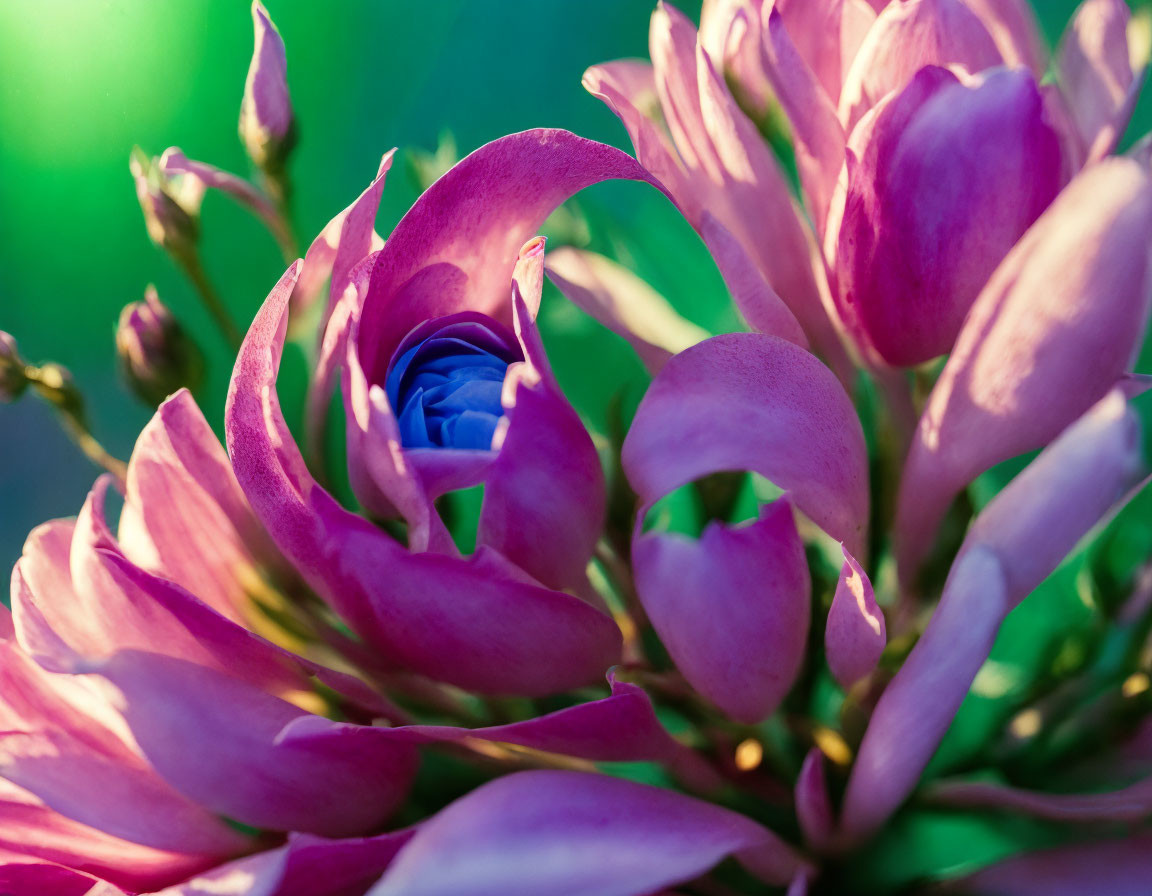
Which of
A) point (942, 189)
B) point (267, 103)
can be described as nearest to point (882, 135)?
point (942, 189)

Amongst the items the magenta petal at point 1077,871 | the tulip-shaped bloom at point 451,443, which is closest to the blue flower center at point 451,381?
the tulip-shaped bloom at point 451,443

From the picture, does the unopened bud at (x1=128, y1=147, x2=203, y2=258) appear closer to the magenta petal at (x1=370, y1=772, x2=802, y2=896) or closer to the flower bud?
the flower bud

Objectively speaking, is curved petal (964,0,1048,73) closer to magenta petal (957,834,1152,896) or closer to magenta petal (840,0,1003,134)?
magenta petal (840,0,1003,134)

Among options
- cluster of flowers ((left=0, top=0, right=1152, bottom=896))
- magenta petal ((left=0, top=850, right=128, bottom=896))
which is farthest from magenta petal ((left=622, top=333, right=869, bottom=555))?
magenta petal ((left=0, top=850, right=128, bottom=896))

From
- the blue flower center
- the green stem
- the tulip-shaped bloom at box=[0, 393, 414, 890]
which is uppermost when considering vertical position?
the green stem

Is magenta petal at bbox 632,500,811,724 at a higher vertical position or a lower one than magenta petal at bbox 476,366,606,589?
lower
